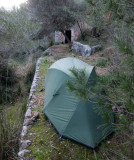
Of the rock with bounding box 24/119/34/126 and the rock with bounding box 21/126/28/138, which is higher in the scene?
the rock with bounding box 24/119/34/126

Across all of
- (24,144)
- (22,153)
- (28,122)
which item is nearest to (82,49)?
(28,122)

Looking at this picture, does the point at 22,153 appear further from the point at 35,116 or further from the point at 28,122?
the point at 35,116

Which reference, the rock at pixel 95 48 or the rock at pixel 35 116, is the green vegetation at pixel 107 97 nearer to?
the rock at pixel 35 116

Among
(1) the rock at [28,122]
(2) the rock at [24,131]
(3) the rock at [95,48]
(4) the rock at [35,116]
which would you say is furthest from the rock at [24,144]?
(3) the rock at [95,48]

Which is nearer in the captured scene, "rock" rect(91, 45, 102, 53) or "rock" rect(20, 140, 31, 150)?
"rock" rect(20, 140, 31, 150)

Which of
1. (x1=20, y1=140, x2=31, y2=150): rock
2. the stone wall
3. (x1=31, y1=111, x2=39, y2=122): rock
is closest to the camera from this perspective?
(x1=20, y1=140, x2=31, y2=150): rock

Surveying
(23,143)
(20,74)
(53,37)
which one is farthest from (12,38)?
(53,37)

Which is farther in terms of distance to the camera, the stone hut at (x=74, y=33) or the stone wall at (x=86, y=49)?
the stone hut at (x=74, y=33)

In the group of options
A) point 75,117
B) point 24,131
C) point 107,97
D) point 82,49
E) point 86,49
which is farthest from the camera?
point 82,49

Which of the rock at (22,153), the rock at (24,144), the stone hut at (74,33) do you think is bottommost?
the rock at (24,144)

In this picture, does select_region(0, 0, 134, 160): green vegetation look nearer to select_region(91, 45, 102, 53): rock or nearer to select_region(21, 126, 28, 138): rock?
select_region(21, 126, 28, 138): rock

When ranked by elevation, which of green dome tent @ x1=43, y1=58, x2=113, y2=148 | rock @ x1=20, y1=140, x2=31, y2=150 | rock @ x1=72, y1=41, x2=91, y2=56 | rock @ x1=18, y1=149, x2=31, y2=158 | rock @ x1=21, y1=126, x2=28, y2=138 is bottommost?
rock @ x1=21, y1=126, x2=28, y2=138

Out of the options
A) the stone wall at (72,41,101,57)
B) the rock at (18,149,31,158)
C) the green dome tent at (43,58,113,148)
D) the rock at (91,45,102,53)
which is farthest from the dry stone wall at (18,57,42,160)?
the rock at (91,45,102,53)

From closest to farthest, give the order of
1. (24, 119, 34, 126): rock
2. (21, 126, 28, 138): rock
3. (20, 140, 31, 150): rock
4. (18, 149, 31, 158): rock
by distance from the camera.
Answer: (18, 149, 31, 158): rock < (20, 140, 31, 150): rock < (21, 126, 28, 138): rock < (24, 119, 34, 126): rock
